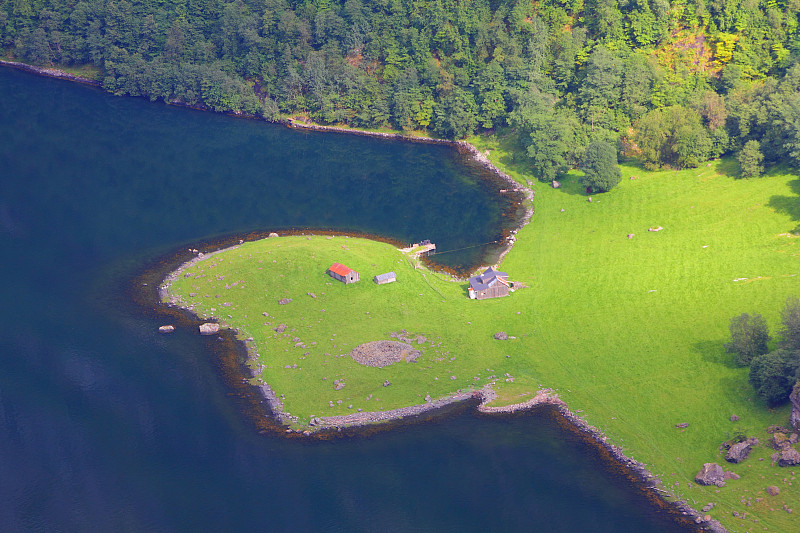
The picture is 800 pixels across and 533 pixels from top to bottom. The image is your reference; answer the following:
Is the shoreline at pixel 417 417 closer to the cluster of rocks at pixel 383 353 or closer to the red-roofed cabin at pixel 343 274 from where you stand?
the cluster of rocks at pixel 383 353

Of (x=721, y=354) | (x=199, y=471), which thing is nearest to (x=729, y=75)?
(x=721, y=354)

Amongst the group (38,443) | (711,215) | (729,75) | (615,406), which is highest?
(729,75)

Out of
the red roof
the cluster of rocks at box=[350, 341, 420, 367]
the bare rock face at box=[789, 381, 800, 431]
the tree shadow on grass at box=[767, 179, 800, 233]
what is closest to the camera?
the bare rock face at box=[789, 381, 800, 431]

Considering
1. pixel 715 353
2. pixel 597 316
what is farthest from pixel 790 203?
pixel 597 316

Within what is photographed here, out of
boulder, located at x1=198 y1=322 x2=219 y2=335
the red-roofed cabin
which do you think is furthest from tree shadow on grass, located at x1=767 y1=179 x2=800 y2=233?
boulder, located at x1=198 y1=322 x2=219 y2=335

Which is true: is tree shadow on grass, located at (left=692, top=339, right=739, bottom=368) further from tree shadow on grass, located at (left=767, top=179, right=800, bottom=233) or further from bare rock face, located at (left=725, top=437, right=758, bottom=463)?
tree shadow on grass, located at (left=767, top=179, right=800, bottom=233)

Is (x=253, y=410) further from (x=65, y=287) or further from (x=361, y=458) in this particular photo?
(x=65, y=287)
